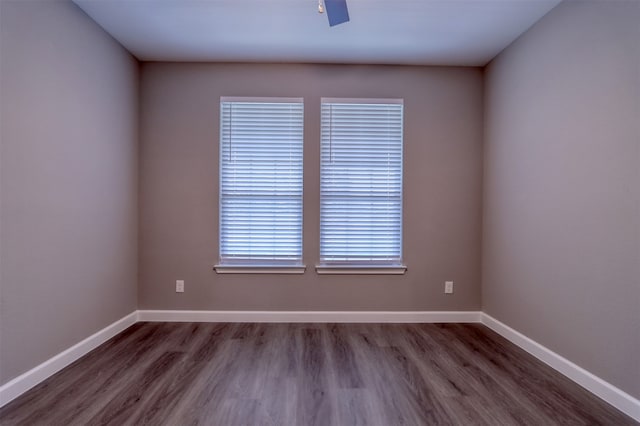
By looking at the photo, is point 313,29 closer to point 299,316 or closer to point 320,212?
point 320,212

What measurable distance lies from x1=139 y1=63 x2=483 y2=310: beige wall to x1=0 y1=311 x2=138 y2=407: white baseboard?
1.54ft

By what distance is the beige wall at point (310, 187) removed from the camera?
10.7 feet

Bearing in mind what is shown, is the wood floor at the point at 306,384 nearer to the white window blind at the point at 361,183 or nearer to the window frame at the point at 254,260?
the window frame at the point at 254,260

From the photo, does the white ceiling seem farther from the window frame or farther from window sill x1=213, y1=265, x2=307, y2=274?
window sill x1=213, y1=265, x2=307, y2=274

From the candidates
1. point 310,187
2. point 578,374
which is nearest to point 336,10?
point 310,187

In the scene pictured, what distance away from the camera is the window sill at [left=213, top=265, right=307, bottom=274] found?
3.27 meters

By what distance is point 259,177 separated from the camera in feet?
10.8

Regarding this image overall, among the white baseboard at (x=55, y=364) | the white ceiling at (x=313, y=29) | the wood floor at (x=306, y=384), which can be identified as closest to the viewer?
the wood floor at (x=306, y=384)

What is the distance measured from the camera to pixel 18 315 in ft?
6.41

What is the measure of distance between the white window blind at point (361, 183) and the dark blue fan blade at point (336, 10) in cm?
129

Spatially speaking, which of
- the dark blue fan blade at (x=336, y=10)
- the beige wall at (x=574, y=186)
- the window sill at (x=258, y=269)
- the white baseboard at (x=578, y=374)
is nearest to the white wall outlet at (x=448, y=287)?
the beige wall at (x=574, y=186)

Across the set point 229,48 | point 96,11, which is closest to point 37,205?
point 96,11

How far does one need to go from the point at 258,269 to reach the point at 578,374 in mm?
2729

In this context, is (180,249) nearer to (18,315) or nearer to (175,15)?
(18,315)
